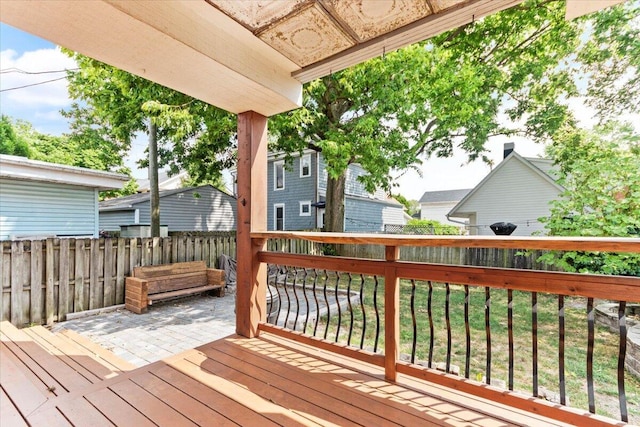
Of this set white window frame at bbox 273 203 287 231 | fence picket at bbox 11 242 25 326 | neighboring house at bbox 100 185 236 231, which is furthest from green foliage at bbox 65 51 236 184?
white window frame at bbox 273 203 287 231

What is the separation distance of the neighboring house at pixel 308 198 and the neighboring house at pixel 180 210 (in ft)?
8.38

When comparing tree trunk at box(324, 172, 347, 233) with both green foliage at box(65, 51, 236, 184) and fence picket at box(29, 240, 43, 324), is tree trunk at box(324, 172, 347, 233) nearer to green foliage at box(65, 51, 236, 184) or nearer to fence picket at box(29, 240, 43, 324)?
green foliage at box(65, 51, 236, 184)

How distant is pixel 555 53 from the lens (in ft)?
26.7

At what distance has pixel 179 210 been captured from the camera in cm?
1348

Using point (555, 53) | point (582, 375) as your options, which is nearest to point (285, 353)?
point (582, 375)

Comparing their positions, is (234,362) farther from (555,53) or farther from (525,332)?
(555,53)

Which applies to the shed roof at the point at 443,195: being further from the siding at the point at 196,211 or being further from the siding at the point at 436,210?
the siding at the point at 196,211

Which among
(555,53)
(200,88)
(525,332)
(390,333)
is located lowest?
(525,332)

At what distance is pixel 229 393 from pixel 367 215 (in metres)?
14.9

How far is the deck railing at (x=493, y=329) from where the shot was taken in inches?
56.4

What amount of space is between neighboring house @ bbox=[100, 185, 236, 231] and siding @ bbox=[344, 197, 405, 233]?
6.21 m

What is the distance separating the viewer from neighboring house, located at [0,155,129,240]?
6492 mm

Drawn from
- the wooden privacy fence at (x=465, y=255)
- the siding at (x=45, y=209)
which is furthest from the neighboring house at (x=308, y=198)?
the siding at (x=45, y=209)

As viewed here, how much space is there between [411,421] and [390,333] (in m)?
0.51
